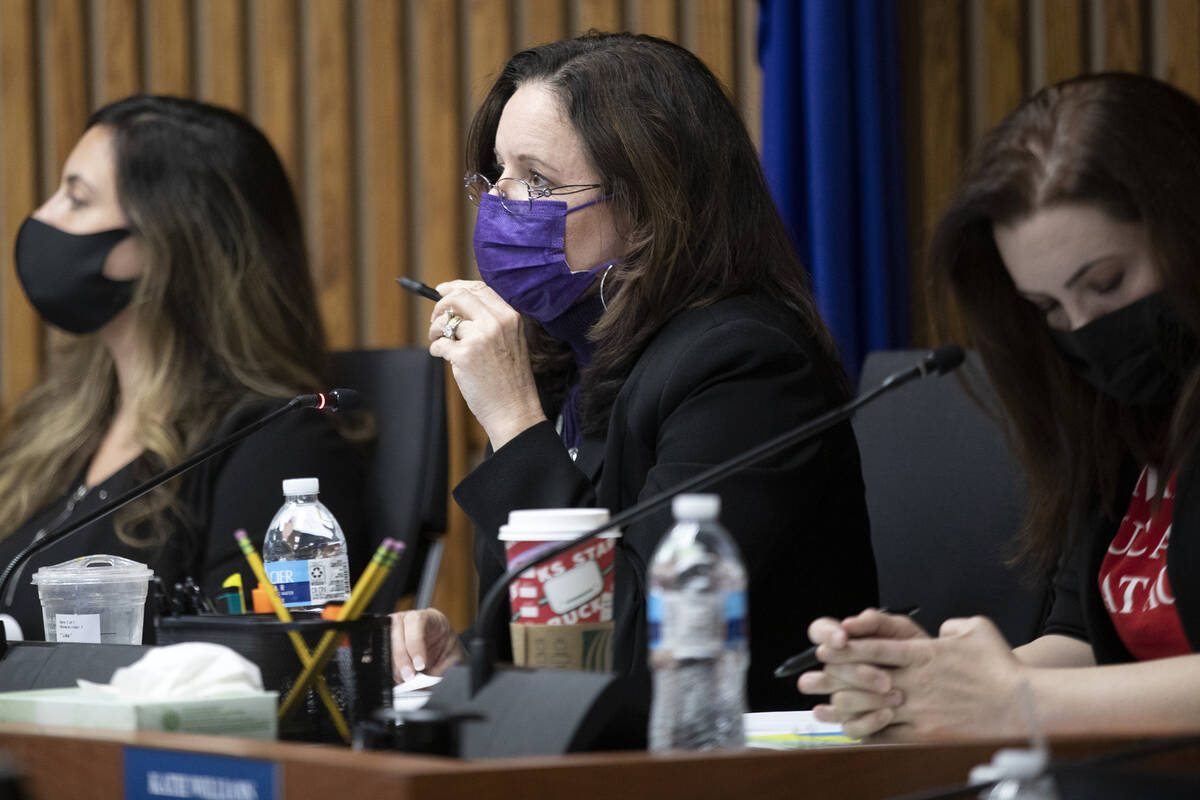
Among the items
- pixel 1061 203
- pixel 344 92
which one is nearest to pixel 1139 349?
pixel 1061 203

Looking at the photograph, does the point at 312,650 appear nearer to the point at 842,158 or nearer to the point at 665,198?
the point at 665,198

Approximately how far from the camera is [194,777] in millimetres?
933

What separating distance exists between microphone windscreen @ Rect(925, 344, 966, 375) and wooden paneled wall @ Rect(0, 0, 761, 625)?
2.31m

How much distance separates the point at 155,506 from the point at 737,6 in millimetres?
1794

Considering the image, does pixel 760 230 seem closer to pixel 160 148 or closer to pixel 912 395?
pixel 912 395

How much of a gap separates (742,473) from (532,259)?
0.50m

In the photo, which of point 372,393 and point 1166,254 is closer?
point 1166,254

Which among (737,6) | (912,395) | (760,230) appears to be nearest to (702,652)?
(760,230)

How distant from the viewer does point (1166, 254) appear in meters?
1.40

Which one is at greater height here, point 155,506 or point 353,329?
point 353,329

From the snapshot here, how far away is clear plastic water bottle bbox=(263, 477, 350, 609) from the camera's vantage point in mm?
1624

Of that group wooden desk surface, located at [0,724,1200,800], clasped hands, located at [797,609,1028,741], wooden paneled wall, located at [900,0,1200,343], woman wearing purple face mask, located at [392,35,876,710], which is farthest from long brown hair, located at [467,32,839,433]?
wooden paneled wall, located at [900,0,1200,343]

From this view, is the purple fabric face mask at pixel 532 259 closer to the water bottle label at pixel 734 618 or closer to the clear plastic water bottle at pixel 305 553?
the clear plastic water bottle at pixel 305 553

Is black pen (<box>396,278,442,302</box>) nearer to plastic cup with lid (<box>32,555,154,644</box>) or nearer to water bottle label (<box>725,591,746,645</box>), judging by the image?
plastic cup with lid (<box>32,555,154,644</box>)
